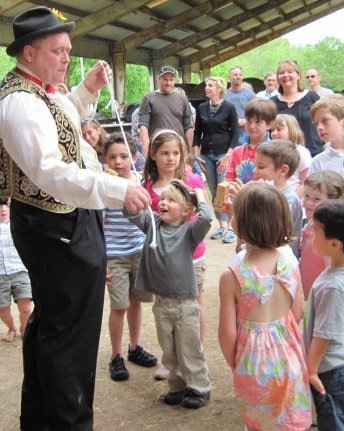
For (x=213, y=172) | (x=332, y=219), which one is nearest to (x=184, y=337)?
(x=332, y=219)

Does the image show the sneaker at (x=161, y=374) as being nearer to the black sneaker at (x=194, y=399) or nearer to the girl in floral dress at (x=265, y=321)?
the black sneaker at (x=194, y=399)

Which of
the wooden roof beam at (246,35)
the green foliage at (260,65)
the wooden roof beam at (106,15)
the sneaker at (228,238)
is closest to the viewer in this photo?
the sneaker at (228,238)

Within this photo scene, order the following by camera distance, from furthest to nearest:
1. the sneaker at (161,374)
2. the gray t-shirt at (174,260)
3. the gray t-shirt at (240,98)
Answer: the gray t-shirt at (240,98)
the sneaker at (161,374)
the gray t-shirt at (174,260)

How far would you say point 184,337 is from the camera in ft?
8.64

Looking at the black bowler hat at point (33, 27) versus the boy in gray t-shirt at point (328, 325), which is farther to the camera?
the black bowler hat at point (33, 27)

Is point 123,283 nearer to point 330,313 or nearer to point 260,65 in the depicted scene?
point 330,313

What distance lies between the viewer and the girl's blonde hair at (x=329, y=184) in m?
2.50

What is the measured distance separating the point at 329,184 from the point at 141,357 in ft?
4.89

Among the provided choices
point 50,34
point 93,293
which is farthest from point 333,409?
point 50,34

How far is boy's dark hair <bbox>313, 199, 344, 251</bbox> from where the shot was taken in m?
1.89

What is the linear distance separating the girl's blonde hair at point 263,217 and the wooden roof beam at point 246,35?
1979cm

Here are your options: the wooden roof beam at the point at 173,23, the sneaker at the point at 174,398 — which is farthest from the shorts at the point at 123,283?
the wooden roof beam at the point at 173,23

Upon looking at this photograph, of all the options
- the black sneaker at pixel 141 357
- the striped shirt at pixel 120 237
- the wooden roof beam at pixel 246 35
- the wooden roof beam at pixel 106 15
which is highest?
the wooden roof beam at pixel 246 35

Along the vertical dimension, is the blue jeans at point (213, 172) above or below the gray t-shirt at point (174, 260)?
above
